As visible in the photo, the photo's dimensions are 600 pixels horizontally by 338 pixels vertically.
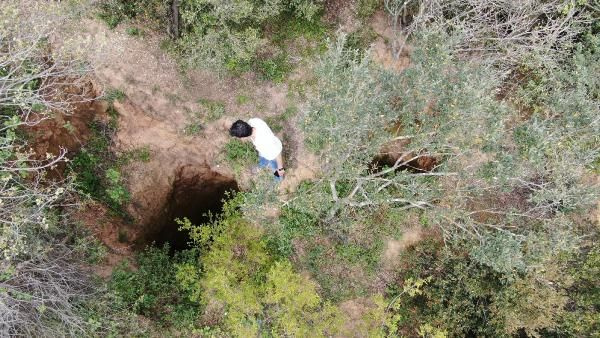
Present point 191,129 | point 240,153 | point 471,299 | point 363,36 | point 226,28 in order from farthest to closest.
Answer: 1. point 363,36
2. point 240,153
3. point 191,129
4. point 471,299
5. point 226,28

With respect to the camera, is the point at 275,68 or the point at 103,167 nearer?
the point at 103,167

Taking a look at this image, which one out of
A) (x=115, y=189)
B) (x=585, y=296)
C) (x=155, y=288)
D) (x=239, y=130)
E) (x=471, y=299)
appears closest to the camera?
(x=239, y=130)

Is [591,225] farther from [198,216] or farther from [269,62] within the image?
[198,216]

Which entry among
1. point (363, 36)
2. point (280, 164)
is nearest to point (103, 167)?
point (280, 164)

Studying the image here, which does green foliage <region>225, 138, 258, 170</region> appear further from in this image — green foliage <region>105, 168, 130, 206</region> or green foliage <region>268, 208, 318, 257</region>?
green foliage <region>105, 168, 130, 206</region>

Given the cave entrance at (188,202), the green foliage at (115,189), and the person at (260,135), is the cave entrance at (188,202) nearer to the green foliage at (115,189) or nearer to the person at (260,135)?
the green foliage at (115,189)

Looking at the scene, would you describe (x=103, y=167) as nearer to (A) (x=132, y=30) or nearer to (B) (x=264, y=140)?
(A) (x=132, y=30)

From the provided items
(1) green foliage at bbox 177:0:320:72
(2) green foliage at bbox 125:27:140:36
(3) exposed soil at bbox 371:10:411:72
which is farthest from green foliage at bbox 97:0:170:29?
(3) exposed soil at bbox 371:10:411:72
